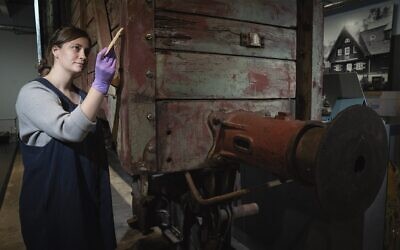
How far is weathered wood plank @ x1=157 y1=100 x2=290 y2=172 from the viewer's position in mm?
1452

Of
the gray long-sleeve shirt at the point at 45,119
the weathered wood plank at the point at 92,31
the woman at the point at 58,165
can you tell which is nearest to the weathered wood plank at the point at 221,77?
the woman at the point at 58,165

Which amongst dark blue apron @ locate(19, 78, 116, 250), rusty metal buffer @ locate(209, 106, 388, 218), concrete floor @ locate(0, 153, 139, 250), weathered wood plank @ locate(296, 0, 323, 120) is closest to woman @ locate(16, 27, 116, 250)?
dark blue apron @ locate(19, 78, 116, 250)

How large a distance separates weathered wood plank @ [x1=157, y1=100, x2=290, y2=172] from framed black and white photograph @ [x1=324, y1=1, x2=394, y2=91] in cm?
522

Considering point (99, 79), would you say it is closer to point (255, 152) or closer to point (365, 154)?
point (255, 152)

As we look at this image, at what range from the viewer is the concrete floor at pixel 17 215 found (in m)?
3.22

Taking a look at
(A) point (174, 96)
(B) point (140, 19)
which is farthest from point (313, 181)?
(B) point (140, 19)

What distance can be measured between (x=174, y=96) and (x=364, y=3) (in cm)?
587

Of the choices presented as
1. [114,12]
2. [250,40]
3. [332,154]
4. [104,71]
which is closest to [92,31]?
[114,12]

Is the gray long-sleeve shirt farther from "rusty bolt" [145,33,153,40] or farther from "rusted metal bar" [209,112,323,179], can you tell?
"rusted metal bar" [209,112,323,179]

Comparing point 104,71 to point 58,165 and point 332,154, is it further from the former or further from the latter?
point 332,154

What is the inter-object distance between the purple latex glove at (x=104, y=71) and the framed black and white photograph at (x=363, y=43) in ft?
18.2

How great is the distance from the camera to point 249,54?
166cm

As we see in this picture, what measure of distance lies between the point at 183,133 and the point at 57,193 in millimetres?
734

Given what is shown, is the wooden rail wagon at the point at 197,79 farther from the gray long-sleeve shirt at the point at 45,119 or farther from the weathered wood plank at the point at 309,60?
the gray long-sleeve shirt at the point at 45,119
